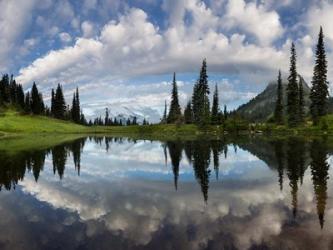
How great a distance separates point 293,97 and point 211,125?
1162 inches

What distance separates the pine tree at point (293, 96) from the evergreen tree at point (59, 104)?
116573 mm

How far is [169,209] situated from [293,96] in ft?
325

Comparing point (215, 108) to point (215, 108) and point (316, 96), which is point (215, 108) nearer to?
point (215, 108)

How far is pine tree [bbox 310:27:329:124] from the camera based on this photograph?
10075 centimetres

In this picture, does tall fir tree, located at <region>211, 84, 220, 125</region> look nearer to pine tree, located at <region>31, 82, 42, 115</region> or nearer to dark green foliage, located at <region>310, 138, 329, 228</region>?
pine tree, located at <region>31, 82, 42, 115</region>

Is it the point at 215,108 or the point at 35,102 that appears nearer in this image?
the point at 215,108

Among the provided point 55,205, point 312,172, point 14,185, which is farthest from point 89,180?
point 312,172

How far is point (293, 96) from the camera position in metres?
108

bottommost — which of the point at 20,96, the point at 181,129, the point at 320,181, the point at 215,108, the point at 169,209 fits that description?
the point at 169,209

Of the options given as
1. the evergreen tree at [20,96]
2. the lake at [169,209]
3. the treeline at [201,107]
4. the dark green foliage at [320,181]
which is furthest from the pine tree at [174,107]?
the lake at [169,209]

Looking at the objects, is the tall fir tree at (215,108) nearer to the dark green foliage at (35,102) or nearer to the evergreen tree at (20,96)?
the dark green foliage at (35,102)

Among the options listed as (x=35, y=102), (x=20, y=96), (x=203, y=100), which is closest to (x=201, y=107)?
(x=203, y=100)

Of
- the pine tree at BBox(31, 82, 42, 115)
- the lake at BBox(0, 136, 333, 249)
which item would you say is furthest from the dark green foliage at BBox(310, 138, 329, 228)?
the pine tree at BBox(31, 82, 42, 115)

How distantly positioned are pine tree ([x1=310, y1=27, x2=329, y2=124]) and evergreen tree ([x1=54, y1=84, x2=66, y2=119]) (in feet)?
408
